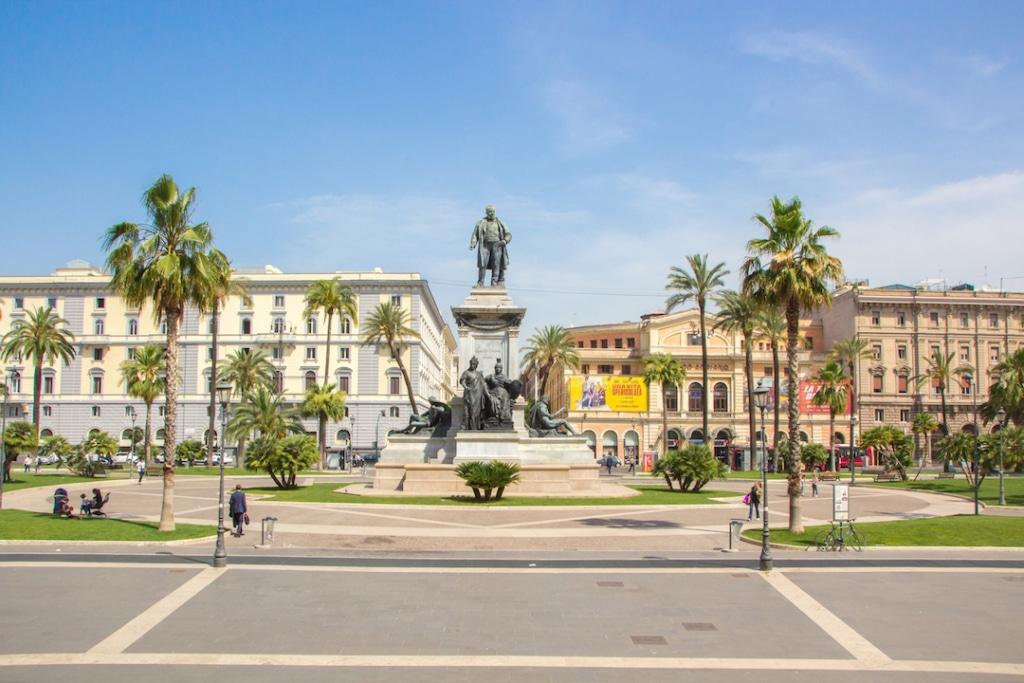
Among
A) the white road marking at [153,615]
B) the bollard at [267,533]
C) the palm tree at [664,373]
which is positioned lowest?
the white road marking at [153,615]

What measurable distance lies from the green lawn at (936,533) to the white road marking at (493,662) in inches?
446

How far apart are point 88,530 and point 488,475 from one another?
44.0 ft

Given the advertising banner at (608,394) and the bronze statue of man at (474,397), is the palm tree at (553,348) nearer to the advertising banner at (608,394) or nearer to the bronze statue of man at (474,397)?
the advertising banner at (608,394)

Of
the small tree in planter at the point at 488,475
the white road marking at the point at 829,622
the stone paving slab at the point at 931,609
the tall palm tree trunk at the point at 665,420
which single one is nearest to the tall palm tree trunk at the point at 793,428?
the stone paving slab at the point at 931,609

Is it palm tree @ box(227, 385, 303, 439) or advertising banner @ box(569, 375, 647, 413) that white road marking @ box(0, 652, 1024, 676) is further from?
advertising banner @ box(569, 375, 647, 413)

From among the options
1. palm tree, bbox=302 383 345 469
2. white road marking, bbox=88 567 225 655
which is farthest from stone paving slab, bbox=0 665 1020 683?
palm tree, bbox=302 383 345 469

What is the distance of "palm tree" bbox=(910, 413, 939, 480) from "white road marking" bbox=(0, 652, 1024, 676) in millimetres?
76901

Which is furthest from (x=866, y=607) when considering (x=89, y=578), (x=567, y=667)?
(x=89, y=578)

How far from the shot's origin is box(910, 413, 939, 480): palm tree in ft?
277

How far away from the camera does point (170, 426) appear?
27.1 metres

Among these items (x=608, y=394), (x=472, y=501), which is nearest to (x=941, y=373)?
(x=608, y=394)

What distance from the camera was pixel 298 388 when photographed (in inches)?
3285

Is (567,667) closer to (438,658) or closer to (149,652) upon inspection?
(438,658)

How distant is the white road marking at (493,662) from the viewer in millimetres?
12406
